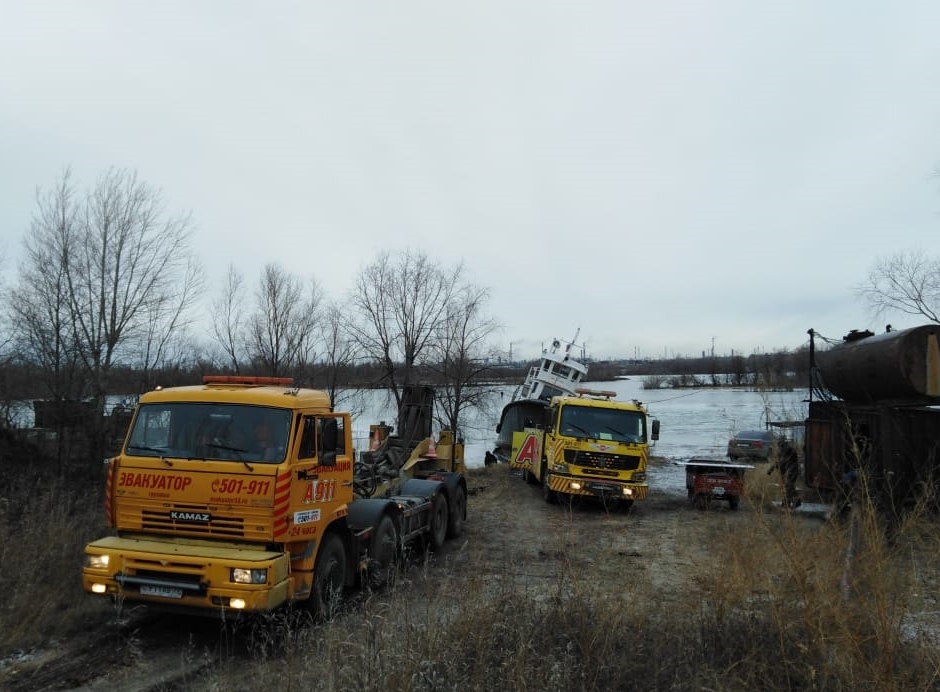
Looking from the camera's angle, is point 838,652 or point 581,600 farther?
point 581,600

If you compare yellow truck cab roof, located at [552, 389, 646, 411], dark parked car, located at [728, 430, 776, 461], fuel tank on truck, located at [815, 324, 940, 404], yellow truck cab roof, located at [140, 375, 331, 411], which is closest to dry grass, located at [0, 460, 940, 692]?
yellow truck cab roof, located at [140, 375, 331, 411]

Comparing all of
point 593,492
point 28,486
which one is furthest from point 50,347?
point 593,492

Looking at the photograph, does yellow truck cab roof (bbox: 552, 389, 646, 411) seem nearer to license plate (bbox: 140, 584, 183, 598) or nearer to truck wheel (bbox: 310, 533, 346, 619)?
truck wheel (bbox: 310, 533, 346, 619)

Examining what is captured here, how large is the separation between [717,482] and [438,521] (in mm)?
7341

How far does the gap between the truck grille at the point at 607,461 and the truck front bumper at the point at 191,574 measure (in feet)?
30.5

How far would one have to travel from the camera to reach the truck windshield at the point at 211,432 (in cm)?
656

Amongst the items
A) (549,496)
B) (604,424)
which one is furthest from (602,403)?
(549,496)

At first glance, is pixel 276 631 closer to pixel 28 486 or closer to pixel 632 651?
pixel 632 651

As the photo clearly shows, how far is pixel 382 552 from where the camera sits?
8.48 m

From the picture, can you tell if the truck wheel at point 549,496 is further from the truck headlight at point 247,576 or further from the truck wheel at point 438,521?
the truck headlight at point 247,576

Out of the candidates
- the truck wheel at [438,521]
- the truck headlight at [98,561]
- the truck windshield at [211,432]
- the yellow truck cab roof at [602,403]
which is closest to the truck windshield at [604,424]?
the yellow truck cab roof at [602,403]

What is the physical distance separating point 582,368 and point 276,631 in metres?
27.3

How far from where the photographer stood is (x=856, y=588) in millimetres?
4852

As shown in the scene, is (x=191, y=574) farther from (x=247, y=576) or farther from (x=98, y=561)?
(x=98, y=561)
